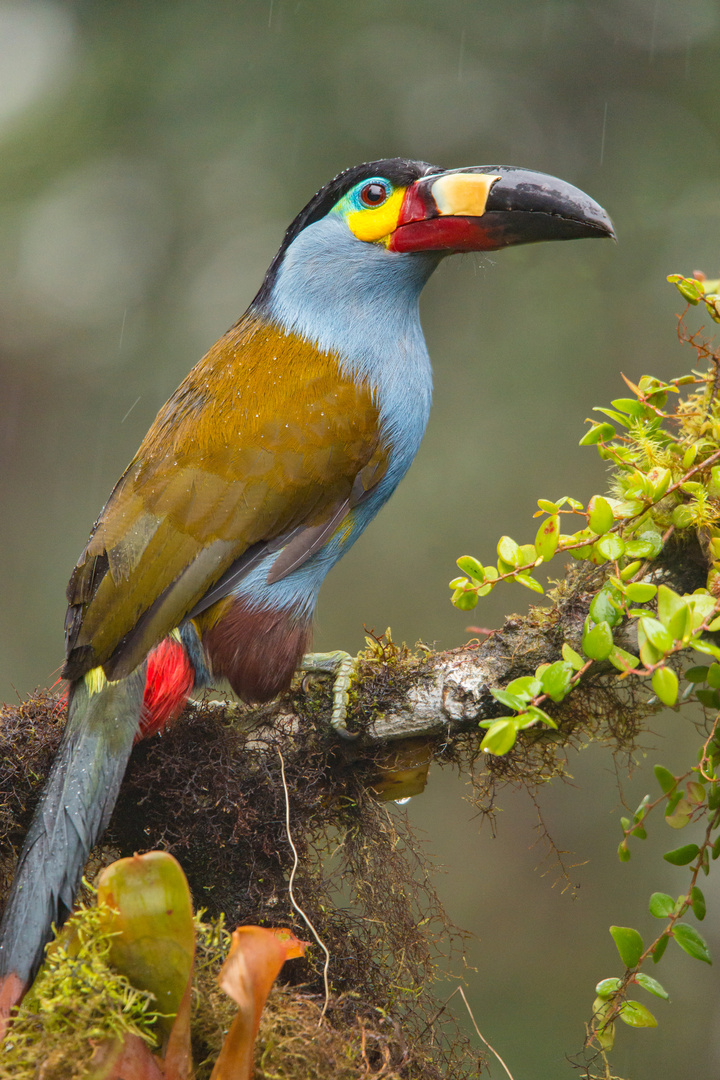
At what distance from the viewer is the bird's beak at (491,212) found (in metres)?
2.01

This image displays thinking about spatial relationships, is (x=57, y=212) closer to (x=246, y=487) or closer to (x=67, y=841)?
(x=246, y=487)

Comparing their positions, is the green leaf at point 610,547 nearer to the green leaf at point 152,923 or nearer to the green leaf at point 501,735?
the green leaf at point 501,735

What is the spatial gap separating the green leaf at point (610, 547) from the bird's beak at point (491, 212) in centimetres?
86

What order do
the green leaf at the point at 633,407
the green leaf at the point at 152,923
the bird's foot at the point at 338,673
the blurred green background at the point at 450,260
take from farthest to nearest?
the blurred green background at the point at 450,260 → the bird's foot at the point at 338,673 → the green leaf at the point at 633,407 → the green leaf at the point at 152,923

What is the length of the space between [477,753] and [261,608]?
1.85 feet

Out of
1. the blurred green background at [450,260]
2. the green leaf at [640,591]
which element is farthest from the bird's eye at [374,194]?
the blurred green background at [450,260]

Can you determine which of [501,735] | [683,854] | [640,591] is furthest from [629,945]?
[640,591]

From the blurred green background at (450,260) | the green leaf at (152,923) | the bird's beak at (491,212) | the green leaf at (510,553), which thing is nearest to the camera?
the green leaf at (152,923)

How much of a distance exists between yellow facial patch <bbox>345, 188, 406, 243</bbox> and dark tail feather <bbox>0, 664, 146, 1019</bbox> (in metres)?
1.18

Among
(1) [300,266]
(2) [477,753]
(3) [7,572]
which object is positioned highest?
(1) [300,266]

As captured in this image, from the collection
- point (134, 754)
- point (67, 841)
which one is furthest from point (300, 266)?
point (67, 841)

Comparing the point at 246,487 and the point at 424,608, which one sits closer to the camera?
the point at 246,487

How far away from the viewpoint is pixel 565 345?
403 centimetres

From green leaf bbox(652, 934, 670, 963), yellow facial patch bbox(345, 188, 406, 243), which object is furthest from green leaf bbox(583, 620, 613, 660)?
yellow facial patch bbox(345, 188, 406, 243)
